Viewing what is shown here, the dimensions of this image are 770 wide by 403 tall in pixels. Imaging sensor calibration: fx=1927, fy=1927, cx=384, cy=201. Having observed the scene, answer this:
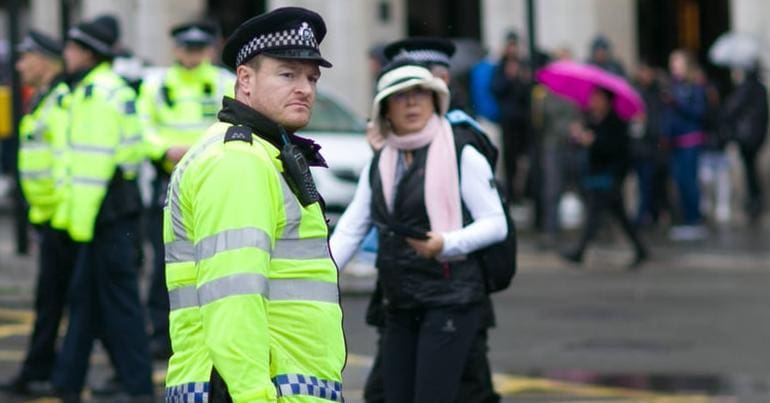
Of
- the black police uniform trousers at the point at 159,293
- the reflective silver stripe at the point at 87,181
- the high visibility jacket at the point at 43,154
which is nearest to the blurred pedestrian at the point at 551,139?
the black police uniform trousers at the point at 159,293

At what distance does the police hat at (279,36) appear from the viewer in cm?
500

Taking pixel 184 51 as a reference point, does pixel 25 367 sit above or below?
below

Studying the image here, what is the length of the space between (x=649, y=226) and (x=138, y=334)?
504 inches

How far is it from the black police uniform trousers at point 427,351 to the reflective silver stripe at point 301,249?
2267 mm

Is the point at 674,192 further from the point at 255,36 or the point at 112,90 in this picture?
the point at 255,36

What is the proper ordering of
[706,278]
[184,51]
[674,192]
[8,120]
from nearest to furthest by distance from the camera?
[184,51]
[706,278]
[8,120]
[674,192]

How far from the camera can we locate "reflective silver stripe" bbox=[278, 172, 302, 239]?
194 inches

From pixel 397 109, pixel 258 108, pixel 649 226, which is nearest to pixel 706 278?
pixel 649 226

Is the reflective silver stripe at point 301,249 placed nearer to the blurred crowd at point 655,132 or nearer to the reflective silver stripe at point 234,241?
the reflective silver stripe at point 234,241

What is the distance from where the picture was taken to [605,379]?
37.5 feet

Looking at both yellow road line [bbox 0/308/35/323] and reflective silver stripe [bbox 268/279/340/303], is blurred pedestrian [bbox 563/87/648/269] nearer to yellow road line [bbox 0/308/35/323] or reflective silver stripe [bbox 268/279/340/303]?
yellow road line [bbox 0/308/35/323]

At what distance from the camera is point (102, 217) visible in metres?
10.2

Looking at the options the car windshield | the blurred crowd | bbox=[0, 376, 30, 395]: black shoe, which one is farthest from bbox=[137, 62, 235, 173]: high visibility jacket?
the blurred crowd

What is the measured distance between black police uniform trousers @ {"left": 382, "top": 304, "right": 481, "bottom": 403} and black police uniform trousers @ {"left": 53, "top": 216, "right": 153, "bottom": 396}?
9.86 feet
